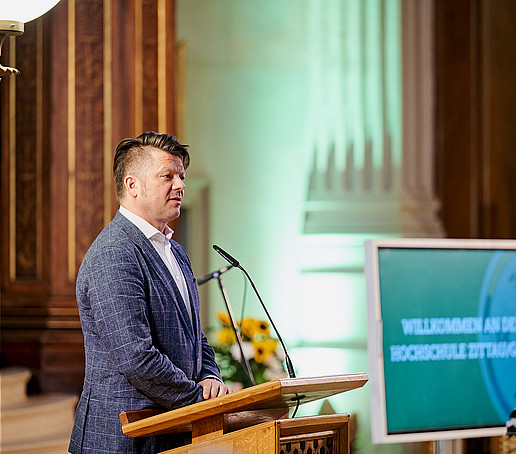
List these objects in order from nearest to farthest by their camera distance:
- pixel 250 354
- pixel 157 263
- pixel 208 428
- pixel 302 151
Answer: pixel 208 428, pixel 157 263, pixel 250 354, pixel 302 151

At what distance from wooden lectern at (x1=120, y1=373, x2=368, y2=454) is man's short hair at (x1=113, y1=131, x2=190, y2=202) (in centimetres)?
64

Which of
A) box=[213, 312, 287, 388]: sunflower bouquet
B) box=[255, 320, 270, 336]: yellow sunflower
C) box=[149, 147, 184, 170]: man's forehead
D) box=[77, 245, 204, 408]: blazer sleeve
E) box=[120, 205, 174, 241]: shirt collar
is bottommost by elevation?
box=[213, 312, 287, 388]: sunflower bouquet

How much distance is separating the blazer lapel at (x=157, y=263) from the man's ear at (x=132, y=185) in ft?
0.25

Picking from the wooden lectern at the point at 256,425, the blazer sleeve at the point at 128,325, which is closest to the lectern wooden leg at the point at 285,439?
the wooden lectern at the point at 256,425

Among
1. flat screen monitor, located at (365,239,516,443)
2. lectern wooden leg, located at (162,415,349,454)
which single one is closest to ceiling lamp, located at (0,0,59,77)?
lectern wooden leg, located at (162,415,349,454)

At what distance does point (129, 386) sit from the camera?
2.14 m

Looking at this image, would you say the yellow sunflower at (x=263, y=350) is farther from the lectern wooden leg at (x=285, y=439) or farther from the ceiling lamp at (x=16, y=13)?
the ceiling lamp at (x=16, y=13)

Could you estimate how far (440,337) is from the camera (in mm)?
3402

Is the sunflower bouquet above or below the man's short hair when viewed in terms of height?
below

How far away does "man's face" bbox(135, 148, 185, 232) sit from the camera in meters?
2.27

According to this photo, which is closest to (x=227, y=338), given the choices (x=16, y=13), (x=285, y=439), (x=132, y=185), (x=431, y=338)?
(x=431, y=338)

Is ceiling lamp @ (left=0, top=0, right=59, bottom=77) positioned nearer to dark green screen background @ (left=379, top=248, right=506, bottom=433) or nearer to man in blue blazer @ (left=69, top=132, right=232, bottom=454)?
man in blue blazer @ (left=69, top=132, right=232, bottom=454)

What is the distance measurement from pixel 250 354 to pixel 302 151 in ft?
6.23

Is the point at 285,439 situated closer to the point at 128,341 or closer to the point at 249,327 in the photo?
the point at 128,341
